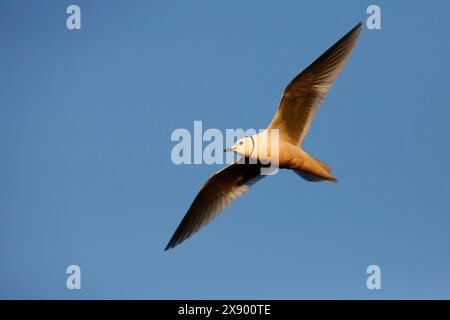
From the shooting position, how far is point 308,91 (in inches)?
227

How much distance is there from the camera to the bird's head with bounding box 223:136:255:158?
5.68 metres

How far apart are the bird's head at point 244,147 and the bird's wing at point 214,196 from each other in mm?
559

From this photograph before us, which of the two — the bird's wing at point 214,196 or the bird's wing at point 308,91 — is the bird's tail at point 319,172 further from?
the bird's wing at point 214,196

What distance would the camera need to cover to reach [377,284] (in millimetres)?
6027

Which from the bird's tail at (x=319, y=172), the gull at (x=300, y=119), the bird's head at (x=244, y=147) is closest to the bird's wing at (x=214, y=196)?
the gull at (x=300, y=119)

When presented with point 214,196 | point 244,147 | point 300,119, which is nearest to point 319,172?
point 300,119

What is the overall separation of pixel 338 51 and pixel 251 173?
1.57 metres

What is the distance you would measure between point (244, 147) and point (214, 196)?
3.28ft

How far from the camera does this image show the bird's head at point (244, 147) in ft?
18.6

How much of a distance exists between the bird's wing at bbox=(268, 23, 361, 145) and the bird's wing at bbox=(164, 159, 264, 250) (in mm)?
655

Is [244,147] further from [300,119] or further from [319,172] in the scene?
[319,172]

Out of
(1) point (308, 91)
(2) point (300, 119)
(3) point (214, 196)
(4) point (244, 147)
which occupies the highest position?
(1) point (308, 91)
